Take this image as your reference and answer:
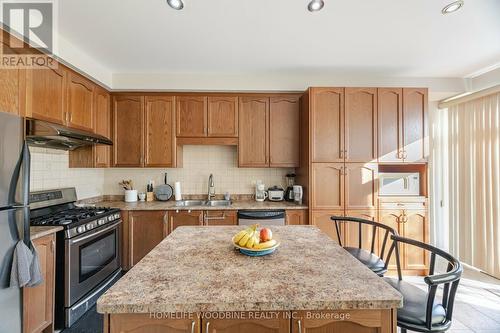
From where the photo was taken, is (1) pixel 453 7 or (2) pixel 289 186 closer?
(1) pixel 453 7

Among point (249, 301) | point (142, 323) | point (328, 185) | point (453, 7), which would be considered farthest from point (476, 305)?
point (142, 323)

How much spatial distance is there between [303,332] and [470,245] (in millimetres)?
3627

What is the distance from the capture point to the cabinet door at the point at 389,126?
2930 mm

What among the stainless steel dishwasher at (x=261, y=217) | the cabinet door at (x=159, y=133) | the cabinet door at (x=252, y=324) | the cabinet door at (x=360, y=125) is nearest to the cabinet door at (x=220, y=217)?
the stainless steel dishwasher at (x=261, y=217)

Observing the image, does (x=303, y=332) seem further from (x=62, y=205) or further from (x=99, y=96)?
(x=99, y=96)

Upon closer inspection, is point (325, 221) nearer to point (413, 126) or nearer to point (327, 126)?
point (327, 126)

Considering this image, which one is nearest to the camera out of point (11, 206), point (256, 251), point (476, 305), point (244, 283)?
point (244, 283)

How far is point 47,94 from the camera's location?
2.14 meters

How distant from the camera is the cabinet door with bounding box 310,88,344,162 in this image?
2910 millimetres

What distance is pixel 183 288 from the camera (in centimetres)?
94

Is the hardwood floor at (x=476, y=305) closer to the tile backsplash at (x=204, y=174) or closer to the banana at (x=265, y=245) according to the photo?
the banana at (x=265, y=245)

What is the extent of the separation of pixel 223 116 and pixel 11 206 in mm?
2255

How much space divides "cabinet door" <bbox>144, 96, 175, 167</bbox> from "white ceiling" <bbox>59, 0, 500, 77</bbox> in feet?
1.49

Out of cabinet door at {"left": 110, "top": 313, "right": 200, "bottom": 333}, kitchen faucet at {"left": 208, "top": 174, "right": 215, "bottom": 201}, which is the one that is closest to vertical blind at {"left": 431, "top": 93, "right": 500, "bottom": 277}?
kitchen faucet at {"left": 208, "top": 174, "right": 215, "bottom": 201}
